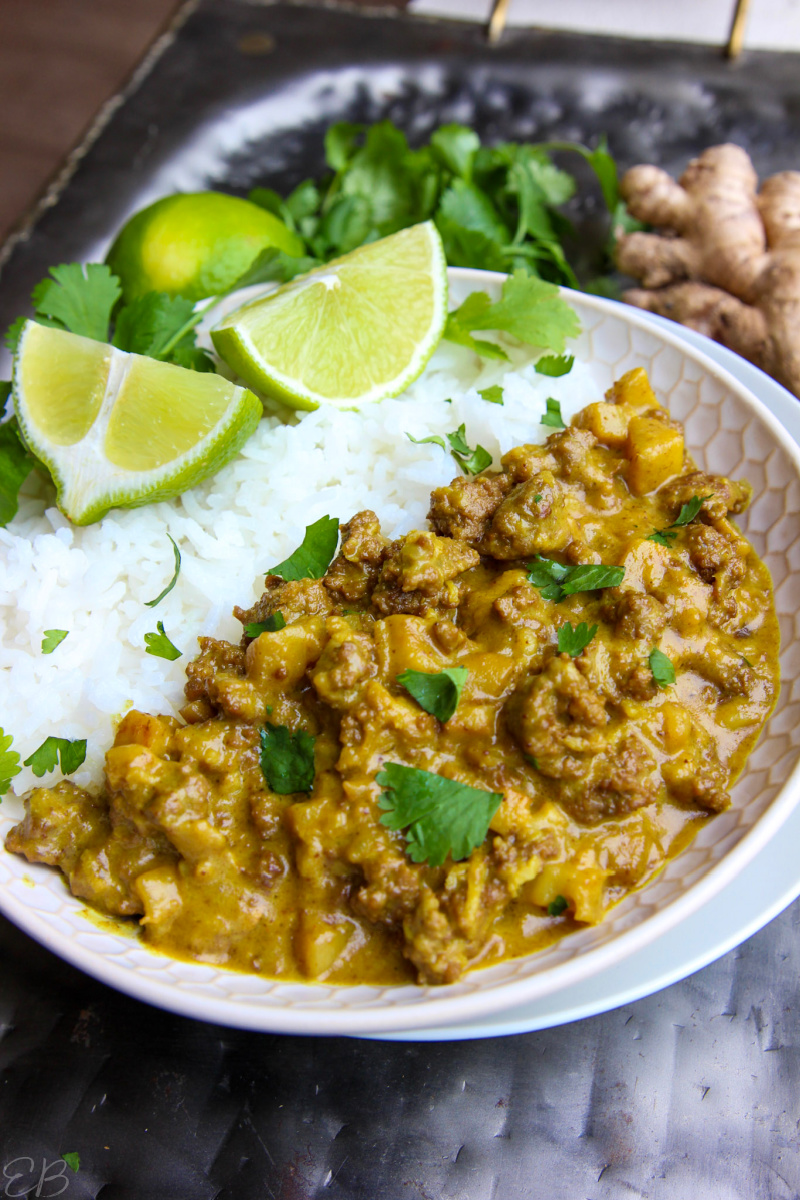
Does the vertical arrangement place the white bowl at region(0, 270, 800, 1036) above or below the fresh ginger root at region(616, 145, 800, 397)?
below

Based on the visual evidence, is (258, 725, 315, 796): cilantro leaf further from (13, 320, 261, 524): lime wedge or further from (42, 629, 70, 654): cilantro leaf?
(13, 320, 261, 524): lime wedge

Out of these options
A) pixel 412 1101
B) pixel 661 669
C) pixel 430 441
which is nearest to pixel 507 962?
pixel 412 1101

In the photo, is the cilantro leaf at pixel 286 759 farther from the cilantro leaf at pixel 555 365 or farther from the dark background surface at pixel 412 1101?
the cilantro leaf at pixel 555 365

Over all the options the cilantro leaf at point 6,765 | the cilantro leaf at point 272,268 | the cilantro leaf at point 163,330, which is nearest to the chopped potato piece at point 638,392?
the cilantro leaf at point 272,268

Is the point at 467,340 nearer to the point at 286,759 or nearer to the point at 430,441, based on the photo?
the point at 430,441

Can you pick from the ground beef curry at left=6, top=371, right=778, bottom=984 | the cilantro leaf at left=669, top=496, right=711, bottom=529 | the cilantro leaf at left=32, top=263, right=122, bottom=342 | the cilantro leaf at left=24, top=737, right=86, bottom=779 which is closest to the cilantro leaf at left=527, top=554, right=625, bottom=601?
the ground beef curry at left=6, top=371, right=778, bottom=984

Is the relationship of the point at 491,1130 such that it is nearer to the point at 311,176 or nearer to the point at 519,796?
the point at 519,796
